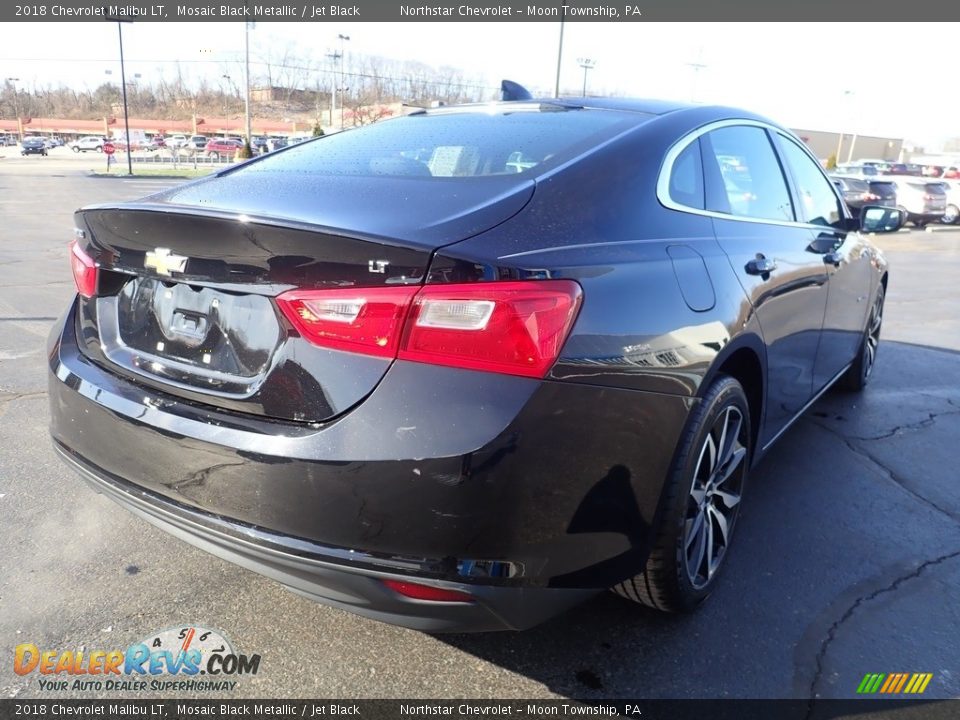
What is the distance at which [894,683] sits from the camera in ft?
7.41

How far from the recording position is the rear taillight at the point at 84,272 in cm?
229

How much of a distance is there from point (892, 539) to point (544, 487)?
218 cm

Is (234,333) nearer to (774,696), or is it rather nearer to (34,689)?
(34,689)

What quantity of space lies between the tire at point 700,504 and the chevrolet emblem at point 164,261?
145 centimetres

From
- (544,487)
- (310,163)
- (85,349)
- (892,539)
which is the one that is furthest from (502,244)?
(892,539)

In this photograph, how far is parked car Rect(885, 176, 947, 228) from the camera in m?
23.9

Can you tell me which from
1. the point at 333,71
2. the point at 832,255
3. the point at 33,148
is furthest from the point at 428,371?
the point at 333,71

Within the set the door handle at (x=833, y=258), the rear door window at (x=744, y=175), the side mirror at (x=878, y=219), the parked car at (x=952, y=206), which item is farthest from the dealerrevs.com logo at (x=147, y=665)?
the parked car at (x=952, y=206)

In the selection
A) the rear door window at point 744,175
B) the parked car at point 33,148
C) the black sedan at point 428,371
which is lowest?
the parked car at point 33,148

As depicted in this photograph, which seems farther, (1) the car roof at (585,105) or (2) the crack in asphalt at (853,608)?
(1) the car roof at (585,105)

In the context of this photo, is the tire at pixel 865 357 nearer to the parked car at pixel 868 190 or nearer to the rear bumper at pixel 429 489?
the rear bumper at pixel 429 489

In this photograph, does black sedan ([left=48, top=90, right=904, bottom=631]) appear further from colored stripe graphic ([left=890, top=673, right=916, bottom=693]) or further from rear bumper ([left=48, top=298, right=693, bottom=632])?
colored stripe graphic ([left=890, top=673, right=916, bottom=693])

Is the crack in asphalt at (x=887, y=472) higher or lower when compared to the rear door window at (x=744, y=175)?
lower

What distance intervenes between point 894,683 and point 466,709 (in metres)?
1.32
